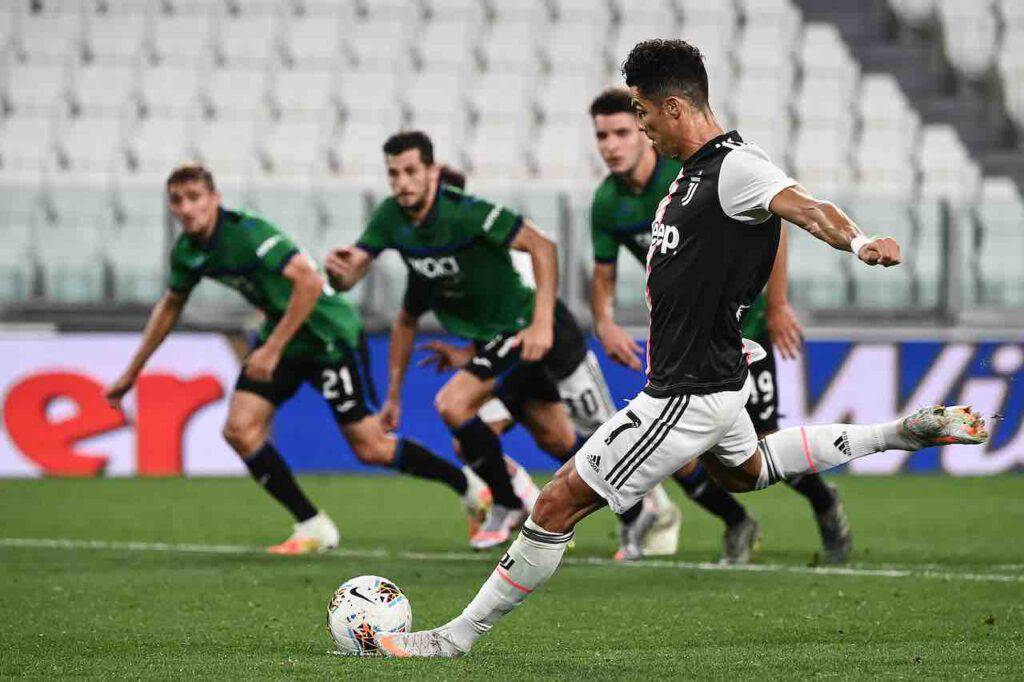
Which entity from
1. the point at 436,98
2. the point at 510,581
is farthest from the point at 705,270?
the point at 436,98

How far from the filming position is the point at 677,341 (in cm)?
499

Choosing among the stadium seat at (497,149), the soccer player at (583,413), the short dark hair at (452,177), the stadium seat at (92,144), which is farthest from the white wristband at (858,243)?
the stadium seat at (92,144)

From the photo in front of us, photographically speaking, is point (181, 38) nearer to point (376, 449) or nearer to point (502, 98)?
point (502, 98)

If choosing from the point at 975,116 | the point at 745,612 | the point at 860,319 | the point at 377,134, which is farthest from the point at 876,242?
the point at 975,116

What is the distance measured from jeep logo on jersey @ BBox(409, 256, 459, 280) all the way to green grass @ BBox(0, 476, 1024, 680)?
1447mm

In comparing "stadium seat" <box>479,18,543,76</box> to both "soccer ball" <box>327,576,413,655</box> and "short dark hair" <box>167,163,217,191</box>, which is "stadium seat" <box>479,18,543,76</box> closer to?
"short dark hair" <box>167,163,217,191</box>

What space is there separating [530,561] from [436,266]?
12.0 ft

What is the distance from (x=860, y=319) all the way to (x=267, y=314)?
6974 millimetres

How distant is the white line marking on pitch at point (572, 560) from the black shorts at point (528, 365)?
0.93 meters

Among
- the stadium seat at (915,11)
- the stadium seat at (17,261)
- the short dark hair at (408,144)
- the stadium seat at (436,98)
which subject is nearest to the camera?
the short dark hair at (408,144)

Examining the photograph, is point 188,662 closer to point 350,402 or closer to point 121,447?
point 350,402

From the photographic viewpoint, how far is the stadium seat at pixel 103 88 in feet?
58.6

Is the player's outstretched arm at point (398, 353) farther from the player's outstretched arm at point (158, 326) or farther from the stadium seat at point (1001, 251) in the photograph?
the stadium seat at point (1001, 251)

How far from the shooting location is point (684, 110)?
16.2 feet
